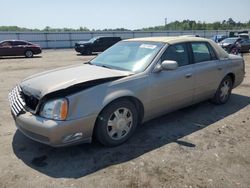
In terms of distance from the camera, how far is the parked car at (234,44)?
20938 mm

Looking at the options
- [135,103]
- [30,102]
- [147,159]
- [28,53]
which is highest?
[30,102]

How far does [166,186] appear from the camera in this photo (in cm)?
319

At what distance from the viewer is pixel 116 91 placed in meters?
3.98

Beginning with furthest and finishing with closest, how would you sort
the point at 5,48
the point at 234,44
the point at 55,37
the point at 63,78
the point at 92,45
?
the point at 55,37 → the point at 92,45 → the point at 234,44 → the point at 5,48 → the point at 63,78

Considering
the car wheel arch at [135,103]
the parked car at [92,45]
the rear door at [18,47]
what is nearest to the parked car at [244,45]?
the parked car at [92,45]

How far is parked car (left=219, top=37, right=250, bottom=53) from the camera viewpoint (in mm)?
20938

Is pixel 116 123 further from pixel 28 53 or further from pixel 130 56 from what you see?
pixel 28 53

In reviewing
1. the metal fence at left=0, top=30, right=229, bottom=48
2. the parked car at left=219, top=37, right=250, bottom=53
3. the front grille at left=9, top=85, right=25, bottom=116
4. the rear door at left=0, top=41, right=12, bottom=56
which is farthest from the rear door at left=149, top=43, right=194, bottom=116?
the metal fence at left=0, top=30, right=229, bottom=48

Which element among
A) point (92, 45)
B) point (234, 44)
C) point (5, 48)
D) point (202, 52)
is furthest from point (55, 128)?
point (92, 45)

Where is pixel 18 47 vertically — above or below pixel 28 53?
above

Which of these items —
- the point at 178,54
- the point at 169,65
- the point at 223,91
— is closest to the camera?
the point at 169,65

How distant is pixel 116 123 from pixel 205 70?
2369mm

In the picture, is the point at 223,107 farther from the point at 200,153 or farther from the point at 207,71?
the point at 200,153

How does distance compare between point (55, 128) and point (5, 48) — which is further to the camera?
point (5, 48)
